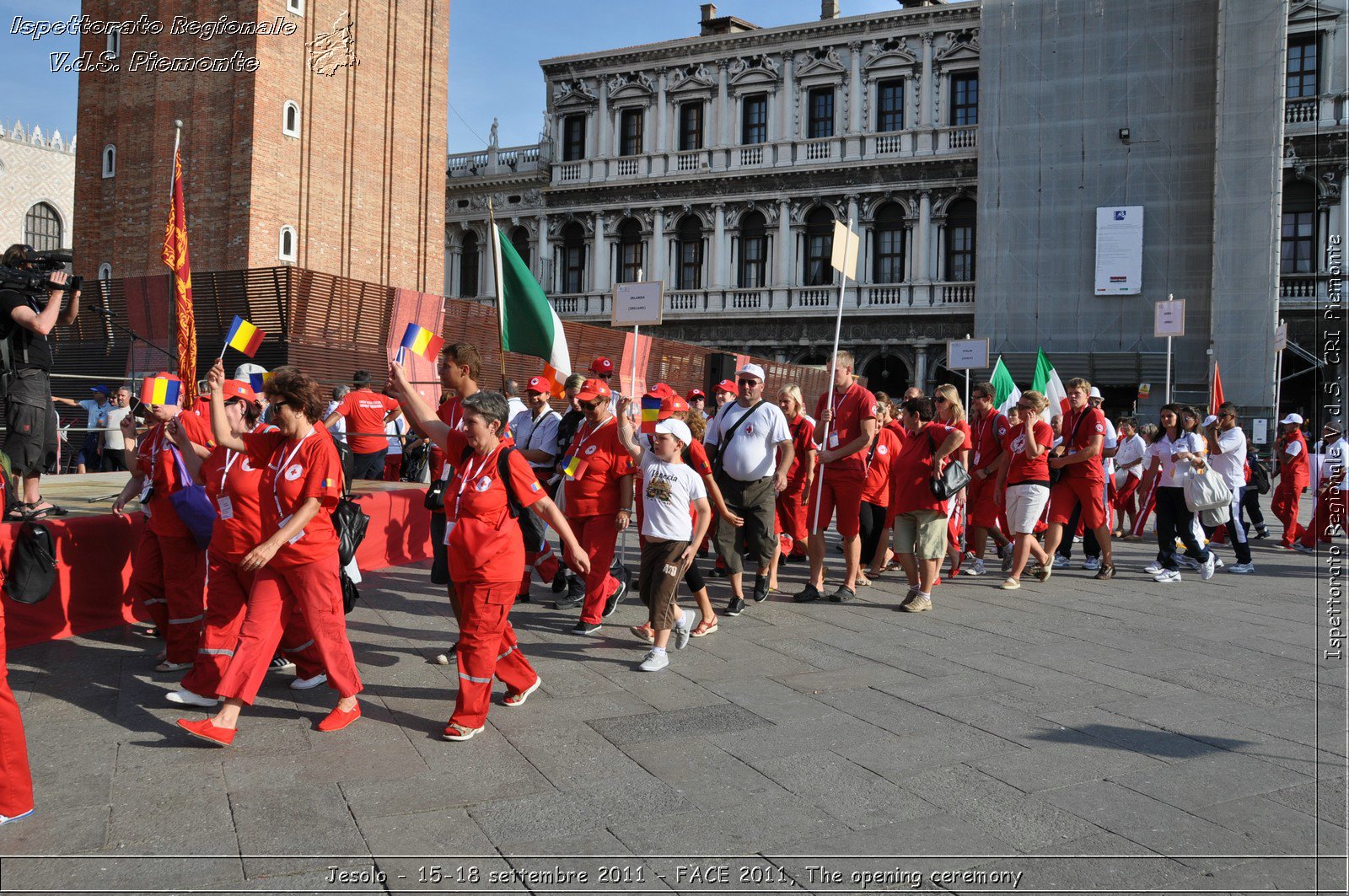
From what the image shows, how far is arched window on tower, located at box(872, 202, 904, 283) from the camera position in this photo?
107ft

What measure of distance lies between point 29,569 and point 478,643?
1.88 meters

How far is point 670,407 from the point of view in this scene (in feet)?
21.4

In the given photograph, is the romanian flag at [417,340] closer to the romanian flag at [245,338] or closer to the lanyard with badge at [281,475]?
the romanian flag at [245,338]

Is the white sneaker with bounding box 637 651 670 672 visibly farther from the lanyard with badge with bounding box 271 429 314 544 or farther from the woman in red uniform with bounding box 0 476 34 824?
the woman in red uniform with bounding box 0 476 34 824

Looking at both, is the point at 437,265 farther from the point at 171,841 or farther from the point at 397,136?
the point at 171,841

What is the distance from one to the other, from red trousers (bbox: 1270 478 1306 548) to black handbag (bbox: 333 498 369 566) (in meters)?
12.0

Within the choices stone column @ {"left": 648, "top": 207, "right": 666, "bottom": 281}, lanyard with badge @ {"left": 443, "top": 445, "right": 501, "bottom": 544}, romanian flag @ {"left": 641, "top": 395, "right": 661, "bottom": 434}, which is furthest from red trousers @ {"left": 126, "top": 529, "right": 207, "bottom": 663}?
stone column @ {"left": 648, "top": 207, "right": 666, "bottom": 281}

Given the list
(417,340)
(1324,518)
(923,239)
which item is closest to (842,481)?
(417,340)

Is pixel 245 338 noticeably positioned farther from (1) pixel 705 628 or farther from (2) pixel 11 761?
(2) pixel 11 761

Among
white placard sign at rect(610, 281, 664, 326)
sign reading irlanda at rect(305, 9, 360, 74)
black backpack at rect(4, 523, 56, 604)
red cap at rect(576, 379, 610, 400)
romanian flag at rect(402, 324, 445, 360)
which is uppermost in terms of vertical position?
sign reading irlanda at rect(305, 9, 360, 74)

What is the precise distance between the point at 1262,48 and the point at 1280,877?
2933 centimetres

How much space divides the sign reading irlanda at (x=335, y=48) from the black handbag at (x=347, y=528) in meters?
→ 23.5

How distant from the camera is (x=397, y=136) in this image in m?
28.5

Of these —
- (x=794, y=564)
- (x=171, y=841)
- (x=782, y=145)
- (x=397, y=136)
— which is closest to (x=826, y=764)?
(x=171, y=841)
